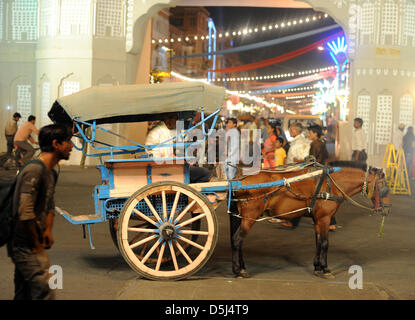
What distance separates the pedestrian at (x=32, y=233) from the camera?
12.8ft

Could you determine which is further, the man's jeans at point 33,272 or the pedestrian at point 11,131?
the pedestrian at point 11,131

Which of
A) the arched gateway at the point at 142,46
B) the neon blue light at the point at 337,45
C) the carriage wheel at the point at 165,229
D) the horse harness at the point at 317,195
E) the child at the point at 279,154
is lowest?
the carriage wheel at the point at 165,229

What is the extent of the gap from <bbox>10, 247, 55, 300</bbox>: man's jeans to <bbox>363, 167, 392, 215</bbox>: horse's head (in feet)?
13.7

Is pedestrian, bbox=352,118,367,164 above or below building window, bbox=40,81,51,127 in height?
below

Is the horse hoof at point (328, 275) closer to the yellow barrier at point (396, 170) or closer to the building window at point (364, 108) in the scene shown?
the yellow barrier at point (396, 170)

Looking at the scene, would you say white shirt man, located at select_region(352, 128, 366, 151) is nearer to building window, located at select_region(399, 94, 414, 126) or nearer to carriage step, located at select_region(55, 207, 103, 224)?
building window, located at select_region(399, 94, 414, 126)

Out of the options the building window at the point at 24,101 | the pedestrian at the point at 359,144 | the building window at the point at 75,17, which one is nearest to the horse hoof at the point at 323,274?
the pedestrian at the point at 359,144

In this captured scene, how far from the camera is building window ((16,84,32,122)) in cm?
2070

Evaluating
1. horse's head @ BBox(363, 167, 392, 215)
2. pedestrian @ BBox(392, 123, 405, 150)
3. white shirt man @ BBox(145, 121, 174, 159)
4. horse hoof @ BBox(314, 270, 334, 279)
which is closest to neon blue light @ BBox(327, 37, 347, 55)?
pedestrian @ BBox(392, 123, 405, 150)

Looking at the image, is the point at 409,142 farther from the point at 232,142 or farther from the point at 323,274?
the point at 323,274

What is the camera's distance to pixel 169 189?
625 cm

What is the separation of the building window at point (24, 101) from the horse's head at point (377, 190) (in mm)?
16035
